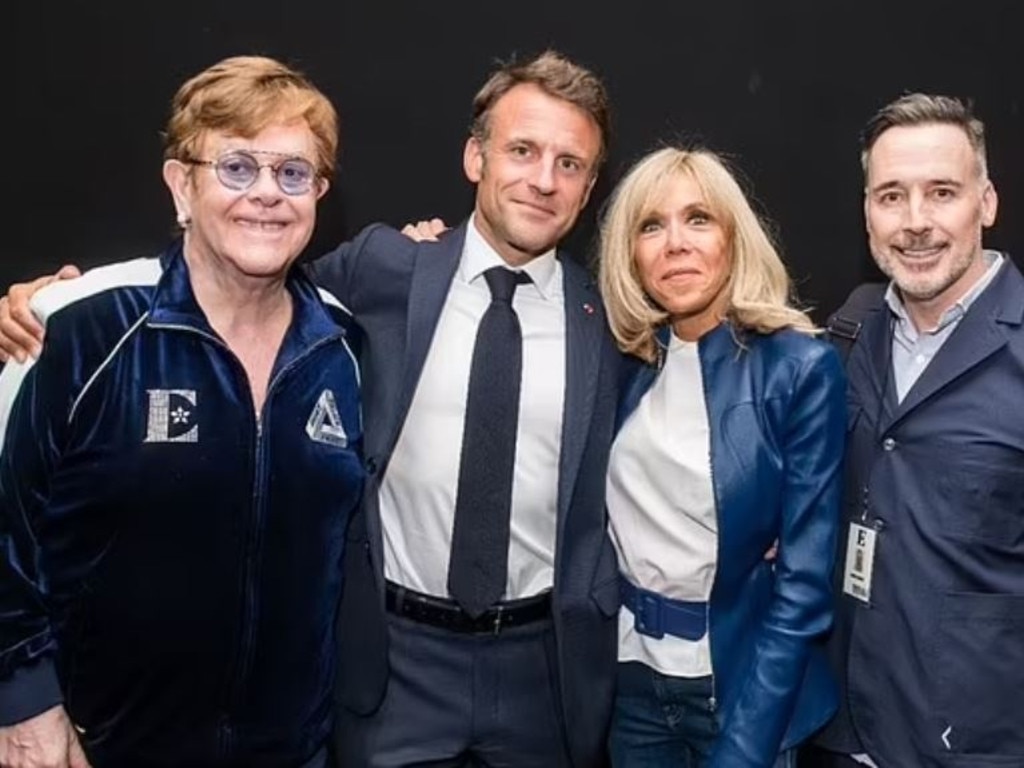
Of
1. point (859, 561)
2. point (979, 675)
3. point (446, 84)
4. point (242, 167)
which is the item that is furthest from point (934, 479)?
point (446, 84)

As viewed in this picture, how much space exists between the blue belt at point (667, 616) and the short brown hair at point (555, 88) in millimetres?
899

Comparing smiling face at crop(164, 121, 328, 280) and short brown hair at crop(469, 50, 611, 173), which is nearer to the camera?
smiling face at crop(164, 121, 328, 280)

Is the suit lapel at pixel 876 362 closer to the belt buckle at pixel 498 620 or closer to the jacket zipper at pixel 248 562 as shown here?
the belt buckle at pixel 498 620

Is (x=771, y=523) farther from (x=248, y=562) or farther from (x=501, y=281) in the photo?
(x=248, y=562)

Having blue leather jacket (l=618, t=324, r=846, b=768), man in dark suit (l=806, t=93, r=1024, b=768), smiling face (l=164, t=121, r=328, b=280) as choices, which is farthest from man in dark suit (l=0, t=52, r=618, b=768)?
man in dark suit (l=806, t=93, r=1024, b=768)

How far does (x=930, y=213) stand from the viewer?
7.12 feet

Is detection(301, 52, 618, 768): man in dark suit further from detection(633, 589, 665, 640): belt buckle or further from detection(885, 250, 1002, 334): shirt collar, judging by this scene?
detection(885, 250, 1002, 334): shirt collar

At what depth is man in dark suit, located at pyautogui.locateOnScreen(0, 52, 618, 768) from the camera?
2.17 m

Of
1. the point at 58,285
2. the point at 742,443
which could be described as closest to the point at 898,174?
the point at 742,443

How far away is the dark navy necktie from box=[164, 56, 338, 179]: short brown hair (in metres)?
0.51

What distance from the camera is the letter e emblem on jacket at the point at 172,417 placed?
1.82 meters

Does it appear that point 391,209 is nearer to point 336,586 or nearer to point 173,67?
point 173,67

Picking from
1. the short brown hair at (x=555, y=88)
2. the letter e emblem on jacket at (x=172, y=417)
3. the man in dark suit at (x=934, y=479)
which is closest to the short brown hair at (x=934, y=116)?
the man in dark suit at (x=934, y=479)

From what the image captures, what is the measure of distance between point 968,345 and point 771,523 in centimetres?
48
